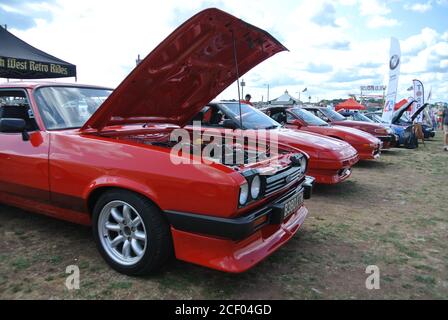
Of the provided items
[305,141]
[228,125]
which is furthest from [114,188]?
[305,141]

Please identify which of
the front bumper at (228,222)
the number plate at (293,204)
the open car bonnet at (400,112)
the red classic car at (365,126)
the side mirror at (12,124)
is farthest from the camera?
the open car bonnet at (400,112)

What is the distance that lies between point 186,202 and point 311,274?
3.97 feet

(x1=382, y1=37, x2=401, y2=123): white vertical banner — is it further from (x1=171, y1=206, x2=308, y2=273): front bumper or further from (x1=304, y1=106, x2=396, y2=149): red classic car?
(x1=171, y1=206, x2=308, y2=273): front bumper

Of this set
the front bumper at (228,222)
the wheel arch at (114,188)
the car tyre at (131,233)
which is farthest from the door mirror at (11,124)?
the front bumper at (228,222)

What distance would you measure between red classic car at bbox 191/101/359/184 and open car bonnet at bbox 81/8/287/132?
1.25 metres

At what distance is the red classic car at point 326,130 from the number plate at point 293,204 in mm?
4452

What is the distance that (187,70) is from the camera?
314 cm

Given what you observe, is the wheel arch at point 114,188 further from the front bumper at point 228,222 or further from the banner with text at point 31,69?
the banner with text at point 31,69

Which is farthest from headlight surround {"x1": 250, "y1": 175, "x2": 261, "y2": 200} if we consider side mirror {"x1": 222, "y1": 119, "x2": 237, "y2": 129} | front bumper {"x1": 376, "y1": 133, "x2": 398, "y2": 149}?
front bumper {"x1": 376, "y1": 133, "x2": 398, "y2": 149}

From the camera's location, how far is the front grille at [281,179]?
2.60 metres

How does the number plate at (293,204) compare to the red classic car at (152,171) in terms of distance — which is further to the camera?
the number plate at (293,204)

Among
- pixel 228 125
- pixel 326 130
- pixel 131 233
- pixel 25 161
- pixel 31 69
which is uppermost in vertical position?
pixel 31 69

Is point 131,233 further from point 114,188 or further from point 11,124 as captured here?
point 11,124

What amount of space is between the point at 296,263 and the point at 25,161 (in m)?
2.58
